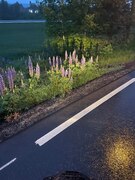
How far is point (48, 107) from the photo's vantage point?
791cm

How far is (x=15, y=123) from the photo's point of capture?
685 centimetres

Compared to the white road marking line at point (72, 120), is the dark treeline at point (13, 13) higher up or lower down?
lower down

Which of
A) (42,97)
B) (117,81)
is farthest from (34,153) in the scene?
(117,81)

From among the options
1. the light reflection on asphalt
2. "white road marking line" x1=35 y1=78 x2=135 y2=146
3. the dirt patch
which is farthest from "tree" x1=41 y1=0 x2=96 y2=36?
the light reflection on asphalt

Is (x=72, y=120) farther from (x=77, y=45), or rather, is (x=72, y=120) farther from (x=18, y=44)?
(x=18, y=44)

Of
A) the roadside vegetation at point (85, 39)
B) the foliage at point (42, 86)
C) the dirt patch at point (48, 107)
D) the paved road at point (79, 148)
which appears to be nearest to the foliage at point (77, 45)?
the roadside vegetation at point (85, 39)

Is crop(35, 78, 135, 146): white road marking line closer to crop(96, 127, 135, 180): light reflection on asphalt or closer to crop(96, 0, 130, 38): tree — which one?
crop(96, 127, 135, 180): light reflection on asphalt

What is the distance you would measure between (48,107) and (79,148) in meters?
2.18

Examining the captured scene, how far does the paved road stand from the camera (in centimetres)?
517

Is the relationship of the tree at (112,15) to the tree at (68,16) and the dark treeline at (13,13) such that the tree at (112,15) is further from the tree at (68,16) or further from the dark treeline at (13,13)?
the dark treeline at (13,13)

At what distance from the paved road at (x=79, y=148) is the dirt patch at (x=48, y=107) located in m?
0.17

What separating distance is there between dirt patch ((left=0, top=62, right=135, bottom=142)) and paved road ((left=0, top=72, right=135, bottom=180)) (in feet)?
0.55

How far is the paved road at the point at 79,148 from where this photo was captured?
5168mm

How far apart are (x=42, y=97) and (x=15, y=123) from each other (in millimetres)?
1572
